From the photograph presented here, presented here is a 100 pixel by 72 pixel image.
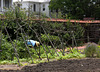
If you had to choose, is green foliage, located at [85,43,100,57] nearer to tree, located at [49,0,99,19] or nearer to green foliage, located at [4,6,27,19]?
green foliage, located at [4,6,27,19]

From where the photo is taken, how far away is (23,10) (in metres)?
12.9

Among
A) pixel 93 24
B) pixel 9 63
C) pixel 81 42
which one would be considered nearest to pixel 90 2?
pixel 93 24

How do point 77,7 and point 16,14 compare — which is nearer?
point 16,14

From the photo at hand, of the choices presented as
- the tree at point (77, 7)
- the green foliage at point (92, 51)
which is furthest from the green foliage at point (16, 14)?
the tree at point (77, 7)

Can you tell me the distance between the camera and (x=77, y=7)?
87.9 feet

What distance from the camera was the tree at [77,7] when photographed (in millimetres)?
26636

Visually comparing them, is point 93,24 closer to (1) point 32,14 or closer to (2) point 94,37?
(2) point 94,37

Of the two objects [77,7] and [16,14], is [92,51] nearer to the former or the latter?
[16,14]

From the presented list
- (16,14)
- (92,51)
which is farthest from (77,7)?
(92,51)

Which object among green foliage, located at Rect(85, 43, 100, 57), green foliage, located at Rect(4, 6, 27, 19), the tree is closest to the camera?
green foliage, located at Rect(85, 43, 100, 57)

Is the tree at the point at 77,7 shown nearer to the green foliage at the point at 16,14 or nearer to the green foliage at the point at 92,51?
the green foliage at the point at 16,14

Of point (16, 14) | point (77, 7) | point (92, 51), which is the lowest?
point (92, 51)

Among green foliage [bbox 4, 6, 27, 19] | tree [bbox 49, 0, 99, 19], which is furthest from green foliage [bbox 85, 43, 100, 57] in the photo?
tree [bbox 49, 0, 99, 19]

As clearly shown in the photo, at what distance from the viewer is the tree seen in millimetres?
26636
